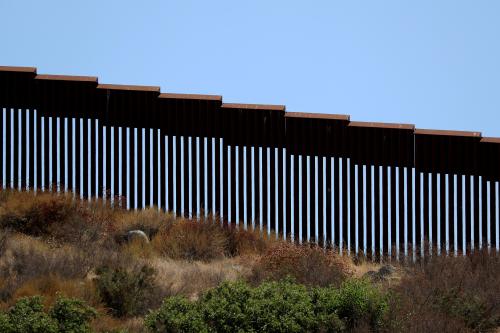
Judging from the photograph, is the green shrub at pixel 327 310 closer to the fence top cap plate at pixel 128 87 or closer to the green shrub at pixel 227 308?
the green shrub at pixel 227 308

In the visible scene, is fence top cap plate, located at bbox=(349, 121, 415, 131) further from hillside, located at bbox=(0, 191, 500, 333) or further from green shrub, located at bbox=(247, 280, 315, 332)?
green shrub, located at bbox=(247, 280, 315, 332)

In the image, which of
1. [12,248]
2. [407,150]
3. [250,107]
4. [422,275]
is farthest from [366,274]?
[12,248]

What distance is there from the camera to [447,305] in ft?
50.5

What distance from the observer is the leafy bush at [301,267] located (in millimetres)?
16297

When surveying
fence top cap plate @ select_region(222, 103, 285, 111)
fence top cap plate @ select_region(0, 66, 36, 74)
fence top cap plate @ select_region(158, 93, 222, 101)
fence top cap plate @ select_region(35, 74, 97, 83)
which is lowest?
fence top cap plate @ select_region(222, 103, 285, 111)

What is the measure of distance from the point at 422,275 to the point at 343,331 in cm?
242

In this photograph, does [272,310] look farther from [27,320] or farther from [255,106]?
[255,106]

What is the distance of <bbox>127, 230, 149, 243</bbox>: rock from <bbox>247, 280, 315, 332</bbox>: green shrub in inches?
172

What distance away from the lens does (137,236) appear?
1891 centimetres

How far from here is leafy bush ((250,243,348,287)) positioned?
642 inches

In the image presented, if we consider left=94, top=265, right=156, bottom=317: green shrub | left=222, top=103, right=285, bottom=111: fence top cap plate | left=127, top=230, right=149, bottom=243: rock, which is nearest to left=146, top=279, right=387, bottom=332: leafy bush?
left=94, top=265, right=156, bottom=317: green shrub

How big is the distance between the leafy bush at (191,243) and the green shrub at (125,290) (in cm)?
259

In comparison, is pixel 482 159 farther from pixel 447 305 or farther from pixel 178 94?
pixel 178 94

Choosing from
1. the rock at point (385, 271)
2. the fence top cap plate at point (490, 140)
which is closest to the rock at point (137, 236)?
the rock at point (385, 271)
